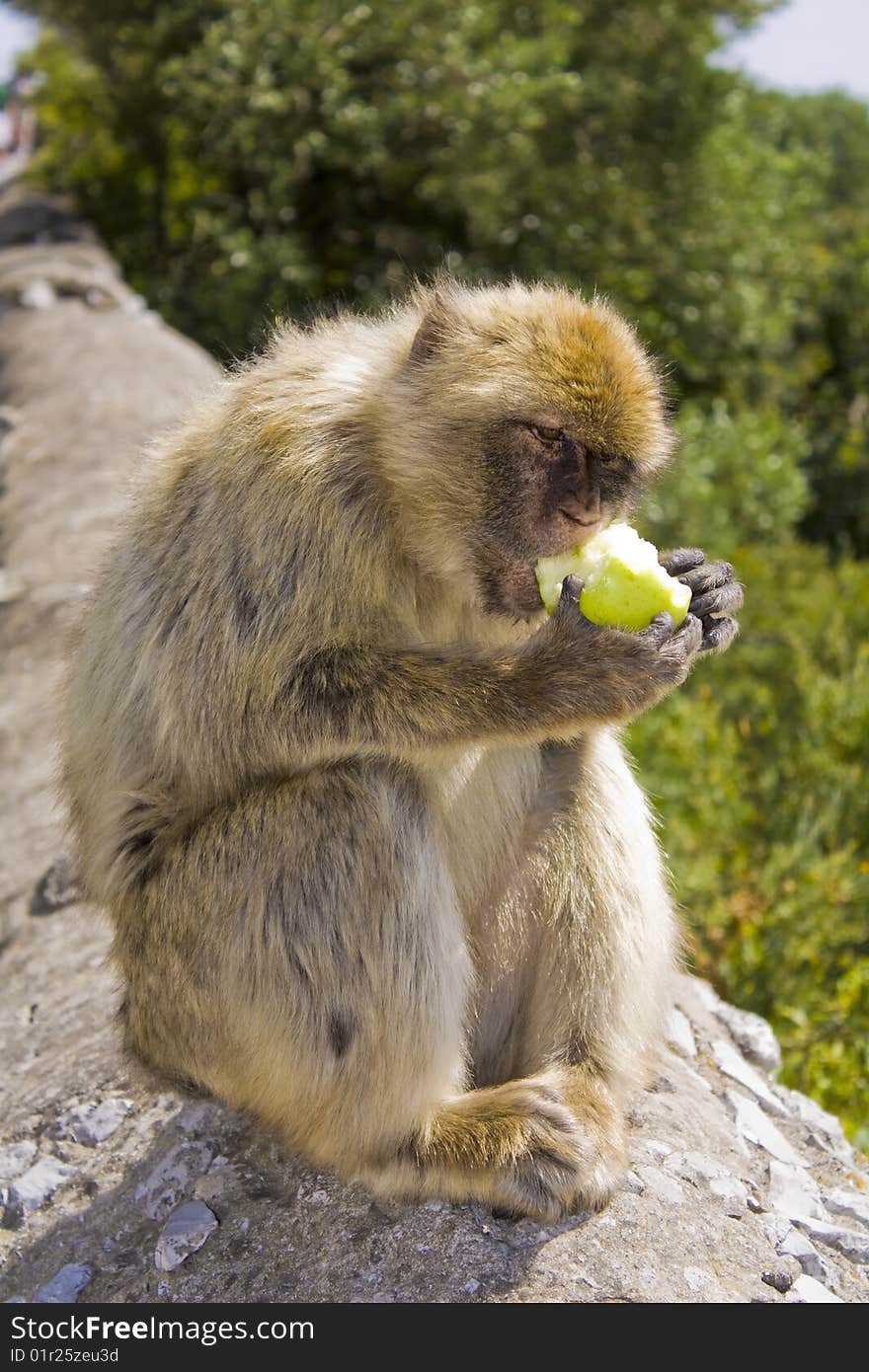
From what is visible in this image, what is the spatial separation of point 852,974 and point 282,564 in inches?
119

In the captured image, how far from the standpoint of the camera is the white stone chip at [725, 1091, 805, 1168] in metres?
3.04

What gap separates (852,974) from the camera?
4699mm

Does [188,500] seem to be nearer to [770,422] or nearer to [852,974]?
[852,974]

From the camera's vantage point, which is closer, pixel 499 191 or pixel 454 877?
pixel 454 877

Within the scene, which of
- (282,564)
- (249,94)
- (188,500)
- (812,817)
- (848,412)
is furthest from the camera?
(848,412)

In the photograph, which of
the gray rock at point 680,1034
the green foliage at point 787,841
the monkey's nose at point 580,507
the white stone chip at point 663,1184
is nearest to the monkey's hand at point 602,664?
the monkey's nose at point 580,507

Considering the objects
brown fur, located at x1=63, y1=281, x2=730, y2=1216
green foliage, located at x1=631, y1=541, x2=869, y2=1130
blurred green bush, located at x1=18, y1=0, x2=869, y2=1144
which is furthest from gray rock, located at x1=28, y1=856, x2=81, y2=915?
blurred green bush, located at x1=18, y1=0, x2=869, y2=1144

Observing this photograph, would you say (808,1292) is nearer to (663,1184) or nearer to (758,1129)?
(663,1184)

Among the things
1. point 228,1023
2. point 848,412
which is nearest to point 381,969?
point 228,1023

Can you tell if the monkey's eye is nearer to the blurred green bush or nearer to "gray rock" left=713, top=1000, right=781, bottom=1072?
"gray rock" left=713, top=1000, right=781, bottom=1072

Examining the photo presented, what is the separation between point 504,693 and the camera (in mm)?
2482

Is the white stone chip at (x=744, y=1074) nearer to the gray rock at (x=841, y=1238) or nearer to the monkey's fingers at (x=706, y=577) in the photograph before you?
the gray rock at (x=841, y=1238)

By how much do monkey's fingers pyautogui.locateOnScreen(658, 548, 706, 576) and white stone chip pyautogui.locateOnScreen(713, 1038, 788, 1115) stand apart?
133 centimetres

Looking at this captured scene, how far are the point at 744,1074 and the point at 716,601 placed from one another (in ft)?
4.43
